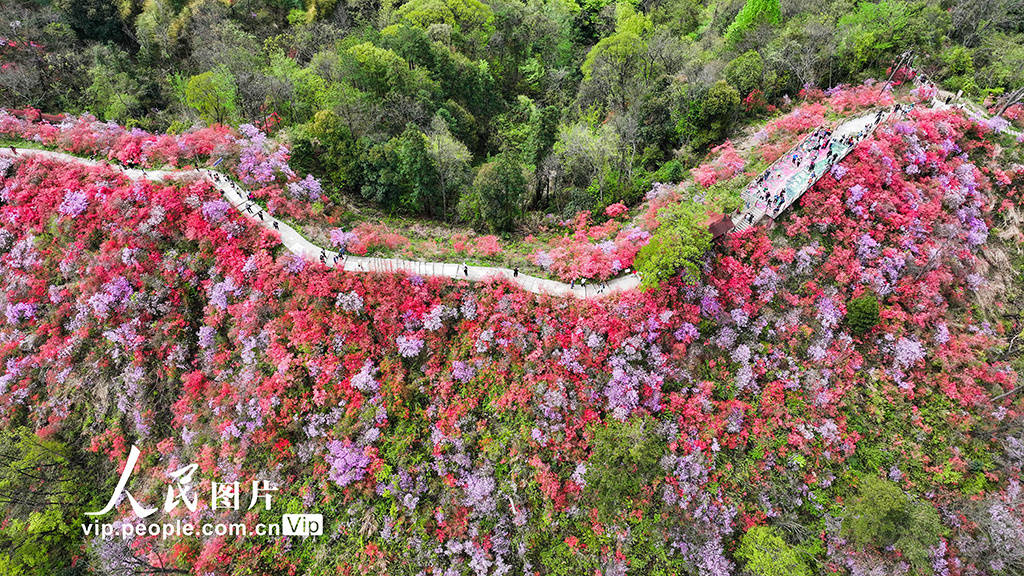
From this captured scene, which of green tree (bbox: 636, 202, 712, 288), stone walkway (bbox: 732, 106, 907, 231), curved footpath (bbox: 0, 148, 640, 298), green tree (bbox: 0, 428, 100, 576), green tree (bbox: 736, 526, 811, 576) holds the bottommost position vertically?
green tree (bbox: 0, 428, 100, 576)

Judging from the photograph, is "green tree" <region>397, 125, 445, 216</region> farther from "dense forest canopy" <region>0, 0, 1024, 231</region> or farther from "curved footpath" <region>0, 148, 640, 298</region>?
"curved footpath" <region>0, 148, 640, 298</region>

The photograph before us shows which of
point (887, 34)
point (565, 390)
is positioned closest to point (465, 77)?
point (565, 390)

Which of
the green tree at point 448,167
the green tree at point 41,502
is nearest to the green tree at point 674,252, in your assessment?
the green tree at point 448,167

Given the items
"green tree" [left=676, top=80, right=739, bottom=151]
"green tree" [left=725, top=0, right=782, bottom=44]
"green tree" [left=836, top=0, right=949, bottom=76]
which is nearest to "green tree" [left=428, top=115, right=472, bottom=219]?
"green tree" [left=676, top=80, right=739, bottom=151]

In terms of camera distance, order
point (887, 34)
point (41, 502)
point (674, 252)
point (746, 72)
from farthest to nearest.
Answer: point (746, 72) < point (887, 34) < point (41, 502) < point (674, 252)

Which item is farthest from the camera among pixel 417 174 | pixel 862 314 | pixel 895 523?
pixel 417 174

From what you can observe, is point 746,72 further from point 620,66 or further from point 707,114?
point 620,66

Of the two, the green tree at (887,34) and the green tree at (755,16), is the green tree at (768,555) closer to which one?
the green tree at (887,34)

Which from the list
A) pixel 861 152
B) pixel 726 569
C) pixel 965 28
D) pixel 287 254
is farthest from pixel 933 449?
pixel 287 254
